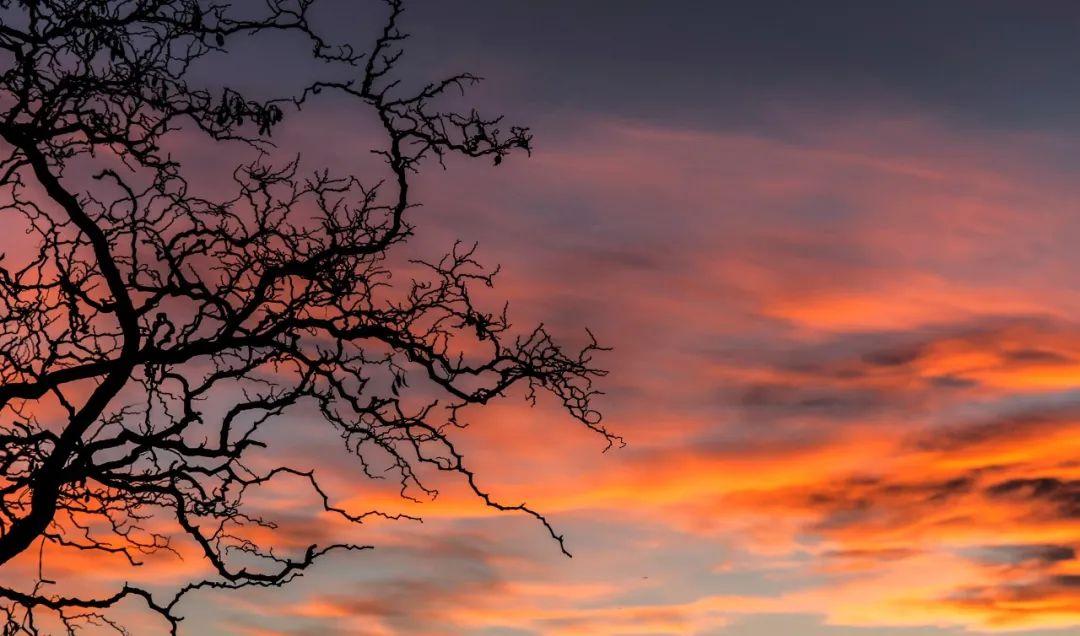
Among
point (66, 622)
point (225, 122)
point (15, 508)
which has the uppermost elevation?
point (225, 122)

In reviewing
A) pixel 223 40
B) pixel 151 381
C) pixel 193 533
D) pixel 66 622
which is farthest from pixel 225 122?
pixel 66 622

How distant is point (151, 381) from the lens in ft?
37.5

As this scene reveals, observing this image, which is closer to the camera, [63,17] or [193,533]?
[63,17]

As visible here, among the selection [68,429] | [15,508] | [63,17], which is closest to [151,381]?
[68,429]

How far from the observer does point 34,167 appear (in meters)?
11.1

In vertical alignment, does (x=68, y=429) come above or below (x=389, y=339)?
below

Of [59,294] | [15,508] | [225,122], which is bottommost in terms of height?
[15,508]

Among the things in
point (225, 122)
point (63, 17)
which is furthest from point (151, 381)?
point (63, 17)

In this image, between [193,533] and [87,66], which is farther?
[193,533]

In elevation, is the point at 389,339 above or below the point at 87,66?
below

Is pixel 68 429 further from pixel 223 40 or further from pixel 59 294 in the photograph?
pixel 223 40

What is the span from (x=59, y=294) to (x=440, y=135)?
3399 mm

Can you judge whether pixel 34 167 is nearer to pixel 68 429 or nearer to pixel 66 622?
pixel 68 429

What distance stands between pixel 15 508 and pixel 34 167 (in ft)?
9.03
